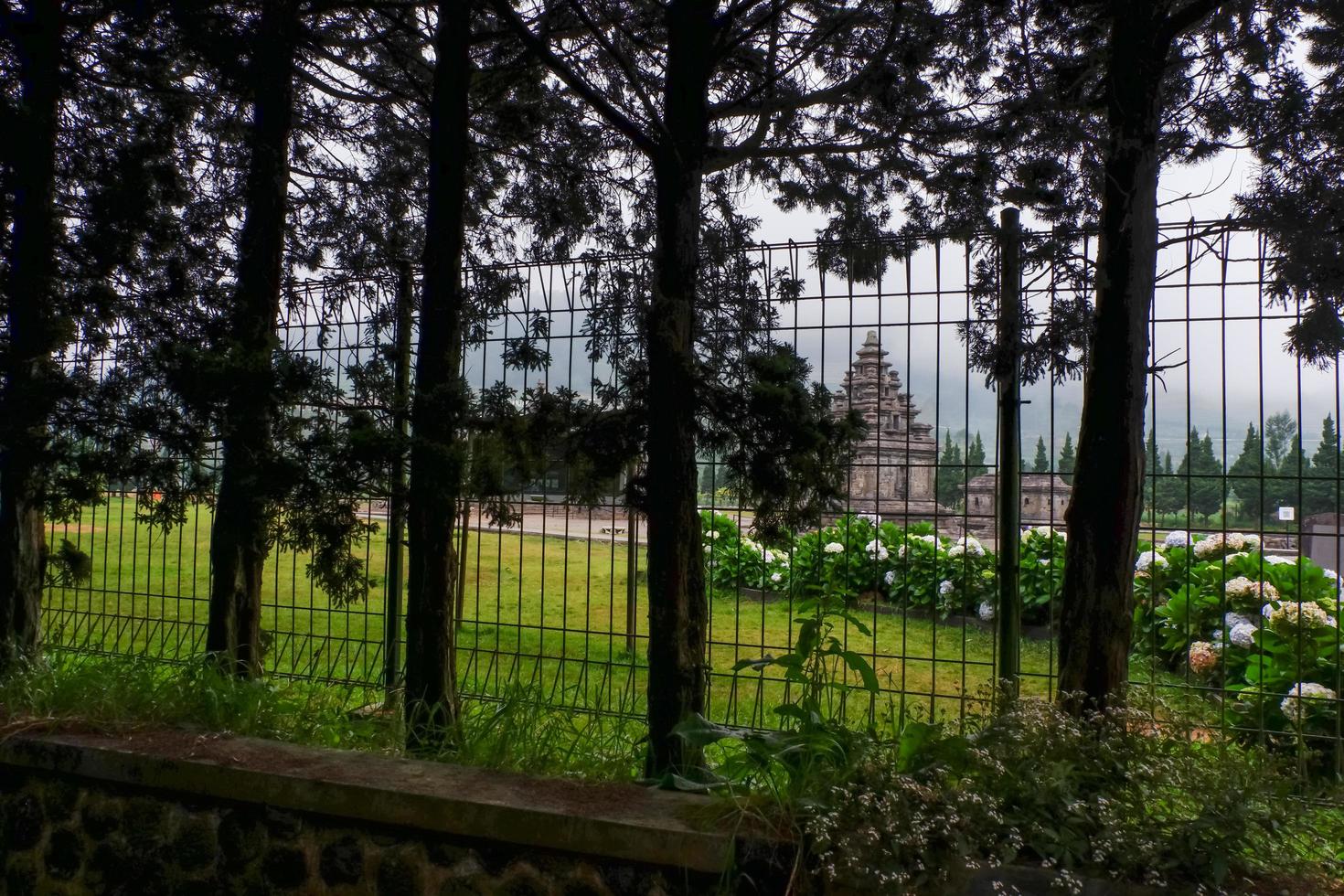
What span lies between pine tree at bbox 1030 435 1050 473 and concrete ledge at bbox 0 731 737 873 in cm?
245

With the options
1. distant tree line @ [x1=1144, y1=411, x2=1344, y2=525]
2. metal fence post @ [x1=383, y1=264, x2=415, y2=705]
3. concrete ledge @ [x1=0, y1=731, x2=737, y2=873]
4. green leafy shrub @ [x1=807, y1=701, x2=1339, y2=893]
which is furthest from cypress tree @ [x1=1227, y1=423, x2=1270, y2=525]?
metal fence post @ [x1=383, y1=264, x2=415, y2=705]

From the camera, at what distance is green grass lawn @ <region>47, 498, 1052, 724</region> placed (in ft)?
15.5

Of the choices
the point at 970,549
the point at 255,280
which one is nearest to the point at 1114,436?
the point at 970,549

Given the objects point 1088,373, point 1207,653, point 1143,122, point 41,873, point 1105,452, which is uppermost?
point 1143,122

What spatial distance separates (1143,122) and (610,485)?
8.20 ft

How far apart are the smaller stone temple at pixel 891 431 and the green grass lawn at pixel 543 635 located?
757 mm

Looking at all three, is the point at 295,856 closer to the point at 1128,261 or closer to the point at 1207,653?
the point at 1128,261

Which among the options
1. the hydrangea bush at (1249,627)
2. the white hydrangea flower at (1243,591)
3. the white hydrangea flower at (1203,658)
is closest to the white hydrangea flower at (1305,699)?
the hydrangea bush at (1249,627)

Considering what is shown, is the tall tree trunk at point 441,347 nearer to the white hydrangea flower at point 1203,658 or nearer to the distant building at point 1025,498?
the distant building at point 1025,498

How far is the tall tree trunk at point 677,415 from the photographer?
3.51 meters

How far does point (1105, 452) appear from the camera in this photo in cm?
352

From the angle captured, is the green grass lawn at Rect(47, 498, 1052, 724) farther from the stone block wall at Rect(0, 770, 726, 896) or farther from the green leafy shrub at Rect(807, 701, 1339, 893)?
the stone block wall at Rect(0, 770, 726, 896)

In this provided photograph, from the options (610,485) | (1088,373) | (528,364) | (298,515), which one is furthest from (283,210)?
(1088,373)

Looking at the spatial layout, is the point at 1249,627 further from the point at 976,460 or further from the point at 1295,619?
the point at 976,460
